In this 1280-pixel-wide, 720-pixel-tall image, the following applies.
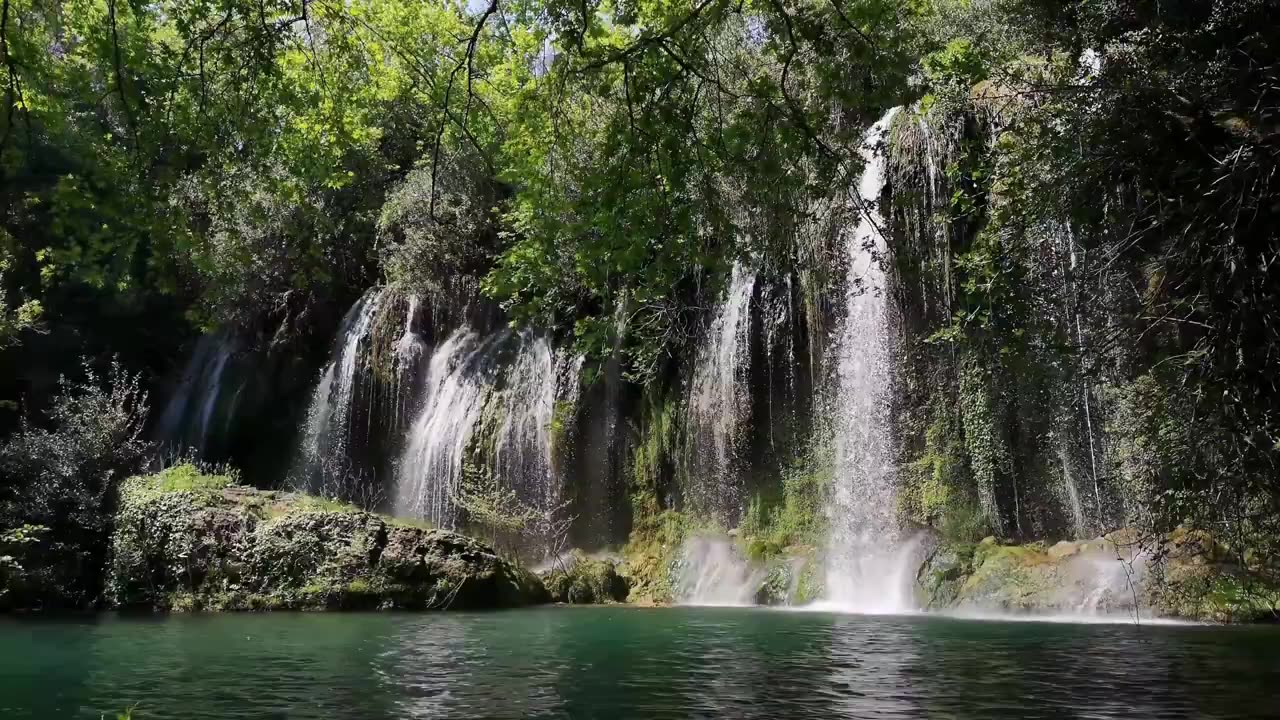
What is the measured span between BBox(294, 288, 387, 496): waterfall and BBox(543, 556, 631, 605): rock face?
5.70 meters

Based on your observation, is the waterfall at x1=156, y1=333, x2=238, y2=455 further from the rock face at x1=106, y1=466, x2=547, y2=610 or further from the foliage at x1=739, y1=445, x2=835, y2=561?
the foliage at x1=739, y1=445, x2=835, y2=561

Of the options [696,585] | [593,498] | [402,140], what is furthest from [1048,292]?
[402,140]

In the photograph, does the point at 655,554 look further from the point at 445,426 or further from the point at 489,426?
the point at 445,426

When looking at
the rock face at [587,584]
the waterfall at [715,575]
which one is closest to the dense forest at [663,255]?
the waterfall at [715,575]

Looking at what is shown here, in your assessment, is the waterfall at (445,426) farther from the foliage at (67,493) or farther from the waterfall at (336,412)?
the foliage at (67,493)

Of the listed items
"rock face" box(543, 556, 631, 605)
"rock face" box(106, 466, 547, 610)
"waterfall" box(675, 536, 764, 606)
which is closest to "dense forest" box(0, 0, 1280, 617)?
"waterfall" box(675, 536, 764, 606)

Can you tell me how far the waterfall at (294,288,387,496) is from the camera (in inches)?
775

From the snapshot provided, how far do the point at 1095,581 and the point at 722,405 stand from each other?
6.73 m

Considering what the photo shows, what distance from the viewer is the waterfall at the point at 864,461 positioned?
14.3m

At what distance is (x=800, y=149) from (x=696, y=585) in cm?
1130

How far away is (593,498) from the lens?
1797 centimetres

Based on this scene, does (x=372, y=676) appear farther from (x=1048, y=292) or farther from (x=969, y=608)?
(x=969, y=608)

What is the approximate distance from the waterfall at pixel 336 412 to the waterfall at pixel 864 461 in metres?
9.87

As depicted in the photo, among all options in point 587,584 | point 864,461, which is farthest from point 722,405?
point 587,584
